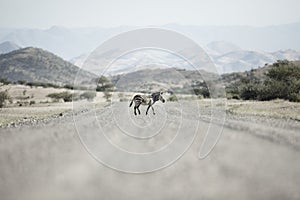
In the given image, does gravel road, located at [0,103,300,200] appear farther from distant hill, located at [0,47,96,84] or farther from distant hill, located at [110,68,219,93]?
distant hill, located at [0,47,96,84]

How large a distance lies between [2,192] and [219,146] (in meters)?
6.16

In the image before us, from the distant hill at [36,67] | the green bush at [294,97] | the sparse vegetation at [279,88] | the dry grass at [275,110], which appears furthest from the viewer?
the distant hill at [36,67]

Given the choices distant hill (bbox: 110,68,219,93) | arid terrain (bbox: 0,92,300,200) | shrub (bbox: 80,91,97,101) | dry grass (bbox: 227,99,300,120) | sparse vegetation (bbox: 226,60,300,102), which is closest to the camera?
arid terrain (bbox: 0,92,300,200)

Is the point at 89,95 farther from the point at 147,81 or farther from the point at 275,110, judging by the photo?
the point at 275,110

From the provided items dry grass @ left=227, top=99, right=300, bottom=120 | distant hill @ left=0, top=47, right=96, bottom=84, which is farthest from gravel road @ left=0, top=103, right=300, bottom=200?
distant hill @ left=0, top=47, right=96, bottom=84

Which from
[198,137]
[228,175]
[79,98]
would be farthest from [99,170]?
[79,98]

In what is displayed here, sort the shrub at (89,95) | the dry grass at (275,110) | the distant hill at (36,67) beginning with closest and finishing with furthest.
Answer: the dry grass at (275,110) < the shrub at (89,95) < the distant hill at (36,67)

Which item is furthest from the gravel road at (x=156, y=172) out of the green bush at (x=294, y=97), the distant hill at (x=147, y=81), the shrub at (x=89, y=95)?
the shrub at (x=89, y=95)

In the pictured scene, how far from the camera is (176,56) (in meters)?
11.9

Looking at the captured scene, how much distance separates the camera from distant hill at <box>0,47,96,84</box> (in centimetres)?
12186

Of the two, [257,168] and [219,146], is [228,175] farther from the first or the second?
[219,146]

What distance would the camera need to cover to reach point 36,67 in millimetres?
130375

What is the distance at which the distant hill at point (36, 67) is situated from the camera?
121856 mm

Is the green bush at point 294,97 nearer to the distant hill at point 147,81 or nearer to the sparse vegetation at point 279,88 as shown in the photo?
the sparse vegetation at point 279,88
